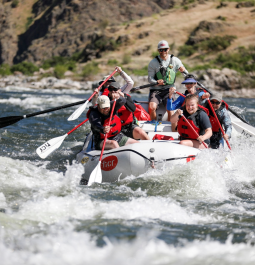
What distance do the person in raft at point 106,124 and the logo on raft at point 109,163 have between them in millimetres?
306

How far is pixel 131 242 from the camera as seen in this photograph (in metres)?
3.46

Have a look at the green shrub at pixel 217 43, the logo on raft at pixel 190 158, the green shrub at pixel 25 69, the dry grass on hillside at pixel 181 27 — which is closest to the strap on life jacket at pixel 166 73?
the logo on raft at pixel 190 158

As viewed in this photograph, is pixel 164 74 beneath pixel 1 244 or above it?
above

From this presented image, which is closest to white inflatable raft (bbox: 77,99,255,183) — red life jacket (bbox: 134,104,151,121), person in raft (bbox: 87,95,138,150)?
person in raft (bbox: 87,95,138,150)

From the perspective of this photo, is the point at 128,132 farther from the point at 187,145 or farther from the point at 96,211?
the point at 96,211

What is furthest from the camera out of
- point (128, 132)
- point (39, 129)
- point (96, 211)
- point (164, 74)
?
point (39, 129)

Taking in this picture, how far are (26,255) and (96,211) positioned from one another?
1.04 m

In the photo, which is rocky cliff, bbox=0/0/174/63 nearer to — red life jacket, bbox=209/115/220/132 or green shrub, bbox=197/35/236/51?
green shrub, bbox=197/35/236/51

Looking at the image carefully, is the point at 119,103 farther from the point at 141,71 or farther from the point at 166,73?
the point at 141,71

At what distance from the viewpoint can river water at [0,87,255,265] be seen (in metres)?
3.32

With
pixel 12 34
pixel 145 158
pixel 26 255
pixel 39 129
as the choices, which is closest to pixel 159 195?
pixel 145 158

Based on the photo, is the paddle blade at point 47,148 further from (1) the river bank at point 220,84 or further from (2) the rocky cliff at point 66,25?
(2) the rocky cliff at point 66,25

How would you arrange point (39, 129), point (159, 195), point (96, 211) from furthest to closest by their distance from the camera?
point (39, 129), point (159, 195), point (96, 211)

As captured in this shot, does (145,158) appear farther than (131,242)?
Yes
